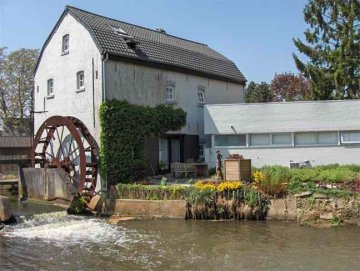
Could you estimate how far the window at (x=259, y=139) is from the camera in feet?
69.9

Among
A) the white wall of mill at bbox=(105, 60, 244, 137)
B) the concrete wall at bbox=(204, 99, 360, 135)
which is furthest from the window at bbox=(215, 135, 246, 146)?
the white wall of mill at bbox=(105, 60, 244, 137)

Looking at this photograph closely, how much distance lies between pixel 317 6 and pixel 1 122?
3502 cm

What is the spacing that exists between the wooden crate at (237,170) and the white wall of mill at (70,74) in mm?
6099

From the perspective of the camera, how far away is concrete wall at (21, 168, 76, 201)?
18875 mm

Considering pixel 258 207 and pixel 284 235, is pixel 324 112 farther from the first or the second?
pixel 284 235

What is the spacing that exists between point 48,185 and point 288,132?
1090 centimetres

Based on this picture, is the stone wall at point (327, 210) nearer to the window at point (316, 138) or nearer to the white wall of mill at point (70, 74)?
the window at point (316, 138)

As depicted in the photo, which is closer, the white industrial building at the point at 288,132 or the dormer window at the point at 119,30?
the white industrial building at the point at 288,132

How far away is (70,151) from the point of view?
72.7 feet

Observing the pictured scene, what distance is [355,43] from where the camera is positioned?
26.5 metres

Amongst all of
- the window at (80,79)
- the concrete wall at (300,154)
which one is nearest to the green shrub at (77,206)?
the window at (80,79)

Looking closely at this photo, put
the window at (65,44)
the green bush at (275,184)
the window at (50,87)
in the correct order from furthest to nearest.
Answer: the window at (50,87), the window at (65,44), the green bush at (275,184)

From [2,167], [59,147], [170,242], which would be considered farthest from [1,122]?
[170,242]

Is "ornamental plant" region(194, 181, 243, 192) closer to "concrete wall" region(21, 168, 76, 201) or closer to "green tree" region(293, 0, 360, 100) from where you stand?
"concrete wall" region(21, 168, 76, 201)
